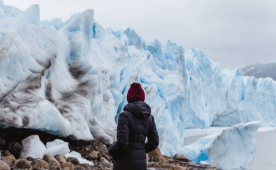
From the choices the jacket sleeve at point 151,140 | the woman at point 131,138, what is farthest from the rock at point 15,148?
the jacket sleeve at point 151,140

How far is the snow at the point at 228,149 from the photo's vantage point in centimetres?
557

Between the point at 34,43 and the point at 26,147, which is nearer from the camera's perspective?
the point at 26,147

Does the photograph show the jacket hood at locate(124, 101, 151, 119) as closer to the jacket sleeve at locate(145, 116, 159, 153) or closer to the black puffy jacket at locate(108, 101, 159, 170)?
the black puffy jacket at locate(108, 101, 159, 170)

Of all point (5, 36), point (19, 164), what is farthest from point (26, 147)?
point (5, 36)

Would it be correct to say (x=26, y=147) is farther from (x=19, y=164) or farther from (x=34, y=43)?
(x=34, y=43)

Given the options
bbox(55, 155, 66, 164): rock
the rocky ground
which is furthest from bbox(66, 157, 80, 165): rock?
bbox(55, 155, 66, 164): rock

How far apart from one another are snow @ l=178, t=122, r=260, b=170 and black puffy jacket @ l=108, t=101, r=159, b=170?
4.58 m

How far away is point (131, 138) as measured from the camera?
1396mm

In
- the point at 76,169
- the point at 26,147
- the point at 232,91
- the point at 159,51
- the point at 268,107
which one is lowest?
the point at 76,169

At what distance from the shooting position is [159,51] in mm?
12492

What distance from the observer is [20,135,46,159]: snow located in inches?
99.3

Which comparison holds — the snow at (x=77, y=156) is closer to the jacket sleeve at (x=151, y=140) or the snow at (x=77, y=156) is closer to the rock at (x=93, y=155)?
the rock at (x=93, y=155)

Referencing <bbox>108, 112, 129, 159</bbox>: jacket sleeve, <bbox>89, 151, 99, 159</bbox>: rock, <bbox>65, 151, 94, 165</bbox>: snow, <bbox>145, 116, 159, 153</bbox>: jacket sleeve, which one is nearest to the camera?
<bbox>108, 112, 129, 159</bbox>: jacket sleeve

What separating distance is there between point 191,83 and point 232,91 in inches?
184
